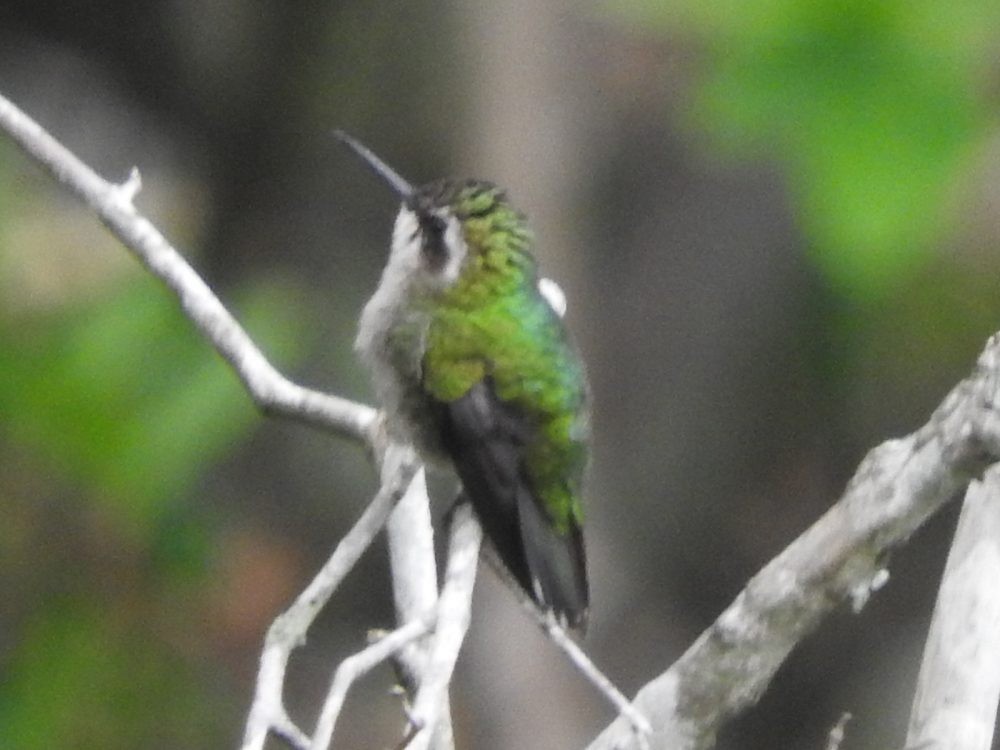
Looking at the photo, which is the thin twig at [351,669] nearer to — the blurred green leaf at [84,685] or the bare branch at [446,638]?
the bare branch at [446,638]

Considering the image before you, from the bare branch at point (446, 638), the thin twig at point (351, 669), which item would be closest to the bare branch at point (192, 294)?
the bare branch at point (446, 638)

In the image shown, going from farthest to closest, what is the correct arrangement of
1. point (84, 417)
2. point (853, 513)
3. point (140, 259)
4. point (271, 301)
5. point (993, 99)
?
point (271, 301)
point (993, 99)
point (84, 417)
point (140, 259)
point (853, 513)

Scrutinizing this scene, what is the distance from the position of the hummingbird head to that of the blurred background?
922mm

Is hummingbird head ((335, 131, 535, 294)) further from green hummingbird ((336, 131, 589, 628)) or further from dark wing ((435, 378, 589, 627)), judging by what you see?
dark wing ((435, 378, 589, 627))

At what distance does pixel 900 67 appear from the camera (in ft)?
10.7

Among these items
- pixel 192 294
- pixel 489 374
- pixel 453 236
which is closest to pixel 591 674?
pixel 489 374

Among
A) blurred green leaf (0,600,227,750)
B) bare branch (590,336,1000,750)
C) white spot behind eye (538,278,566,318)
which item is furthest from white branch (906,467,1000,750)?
blurred green leaf (0,600,227,750)

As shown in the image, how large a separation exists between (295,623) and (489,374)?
899mm

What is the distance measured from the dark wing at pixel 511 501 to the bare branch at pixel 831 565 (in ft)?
1.01

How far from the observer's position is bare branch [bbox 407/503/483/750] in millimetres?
2150

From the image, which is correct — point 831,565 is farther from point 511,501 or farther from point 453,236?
point 453,236

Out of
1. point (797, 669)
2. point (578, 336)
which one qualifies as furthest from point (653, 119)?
point (797, 669)

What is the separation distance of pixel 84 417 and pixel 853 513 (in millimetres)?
1741

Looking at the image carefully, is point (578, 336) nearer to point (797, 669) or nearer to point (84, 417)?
point (797, 669)
